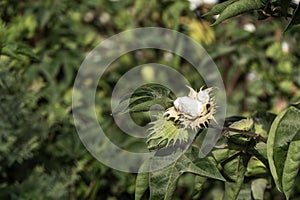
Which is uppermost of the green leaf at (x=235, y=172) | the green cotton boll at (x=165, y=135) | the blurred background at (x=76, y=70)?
the green cotton boll at (x=165, y=135)

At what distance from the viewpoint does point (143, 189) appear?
3.45 ft

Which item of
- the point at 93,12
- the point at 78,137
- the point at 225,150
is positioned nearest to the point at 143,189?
the point at 225,150

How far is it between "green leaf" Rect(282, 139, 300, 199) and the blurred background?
2.09 ft

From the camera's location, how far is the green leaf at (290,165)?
3.12ft

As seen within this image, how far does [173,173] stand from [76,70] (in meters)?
1.14

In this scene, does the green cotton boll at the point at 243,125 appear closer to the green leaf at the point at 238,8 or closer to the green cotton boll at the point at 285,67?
the green leaf at the point at 238,8

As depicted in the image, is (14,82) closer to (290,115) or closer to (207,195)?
(207,195)

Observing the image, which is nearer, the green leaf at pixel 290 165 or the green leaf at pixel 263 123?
the green leaf at pixel 290 165

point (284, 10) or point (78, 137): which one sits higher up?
point (284, 10)

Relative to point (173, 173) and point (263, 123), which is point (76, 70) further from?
point (173, 173)

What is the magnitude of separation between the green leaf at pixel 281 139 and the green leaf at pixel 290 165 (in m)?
0.01

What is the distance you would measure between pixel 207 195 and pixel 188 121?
1062mm

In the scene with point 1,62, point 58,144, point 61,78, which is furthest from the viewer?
point 61,78

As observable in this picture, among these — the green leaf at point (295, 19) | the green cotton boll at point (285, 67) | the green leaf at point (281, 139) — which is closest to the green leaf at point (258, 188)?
the green leaf at point (281, 139)
